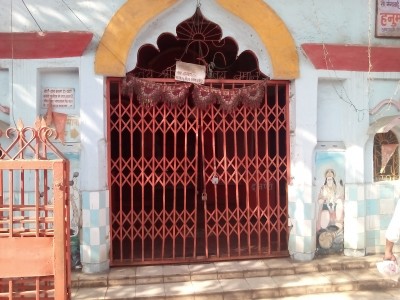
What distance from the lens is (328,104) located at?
597 cm

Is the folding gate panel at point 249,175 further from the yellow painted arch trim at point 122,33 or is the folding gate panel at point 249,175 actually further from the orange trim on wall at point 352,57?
the yellow painted arch trim at point 122,33

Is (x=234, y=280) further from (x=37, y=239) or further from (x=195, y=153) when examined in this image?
(x=37, y=239)

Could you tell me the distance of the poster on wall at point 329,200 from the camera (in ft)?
19.4

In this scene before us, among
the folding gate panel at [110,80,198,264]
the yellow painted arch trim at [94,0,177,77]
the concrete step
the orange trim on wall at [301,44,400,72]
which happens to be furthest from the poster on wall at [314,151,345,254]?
the yellow painted arch trim at [94,0,177,77]

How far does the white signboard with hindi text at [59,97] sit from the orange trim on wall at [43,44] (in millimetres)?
472

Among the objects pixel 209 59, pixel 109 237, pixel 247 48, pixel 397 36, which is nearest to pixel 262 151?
pixel 209 59

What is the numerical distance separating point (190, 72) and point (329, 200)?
2.92m

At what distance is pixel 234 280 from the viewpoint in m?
5.28

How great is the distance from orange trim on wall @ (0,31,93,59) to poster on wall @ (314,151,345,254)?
12.6ft

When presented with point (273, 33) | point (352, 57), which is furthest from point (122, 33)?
point (352, 57)

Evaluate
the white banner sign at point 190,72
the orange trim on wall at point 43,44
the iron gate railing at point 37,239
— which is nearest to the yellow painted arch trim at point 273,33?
the white banner sign at point 190,72

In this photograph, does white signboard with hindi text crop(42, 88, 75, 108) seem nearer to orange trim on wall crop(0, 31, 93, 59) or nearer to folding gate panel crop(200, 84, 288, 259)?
orange trim on wall crop(0, 31, 93, 59)

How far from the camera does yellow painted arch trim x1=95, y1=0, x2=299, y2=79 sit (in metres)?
5.36

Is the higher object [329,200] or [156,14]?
[156,14]
